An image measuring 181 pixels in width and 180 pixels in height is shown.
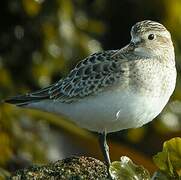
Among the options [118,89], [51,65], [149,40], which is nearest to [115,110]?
[118,89]

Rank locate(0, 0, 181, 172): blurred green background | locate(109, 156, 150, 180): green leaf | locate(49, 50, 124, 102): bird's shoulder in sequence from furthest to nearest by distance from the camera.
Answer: locate(0, 0, 181, 172): blurred green background, locate(49, 50, 124, 102): bird's shoulder, locate(109, 156, 150, 180): green leaf

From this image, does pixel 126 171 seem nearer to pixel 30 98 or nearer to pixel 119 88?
pixel 119 88

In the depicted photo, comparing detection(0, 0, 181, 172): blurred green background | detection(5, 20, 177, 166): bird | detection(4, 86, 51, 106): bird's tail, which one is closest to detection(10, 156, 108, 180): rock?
detection(5, 20, 177, 166): bird

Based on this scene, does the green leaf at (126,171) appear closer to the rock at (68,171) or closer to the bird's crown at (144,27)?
the rock at (68,171)

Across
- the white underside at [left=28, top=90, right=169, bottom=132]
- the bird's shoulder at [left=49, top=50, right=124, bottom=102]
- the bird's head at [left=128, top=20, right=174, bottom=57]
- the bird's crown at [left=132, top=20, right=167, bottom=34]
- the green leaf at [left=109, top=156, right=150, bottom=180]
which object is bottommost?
the green leaf at [left=109, top=156, right=150, bottom=180]

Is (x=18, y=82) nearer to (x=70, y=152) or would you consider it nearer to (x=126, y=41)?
(x=70, y=152)

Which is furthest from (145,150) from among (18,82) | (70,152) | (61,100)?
(61,100)

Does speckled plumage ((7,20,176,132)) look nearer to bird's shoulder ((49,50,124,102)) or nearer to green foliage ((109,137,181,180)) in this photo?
bird's shoulder ((49,50,124,102))
